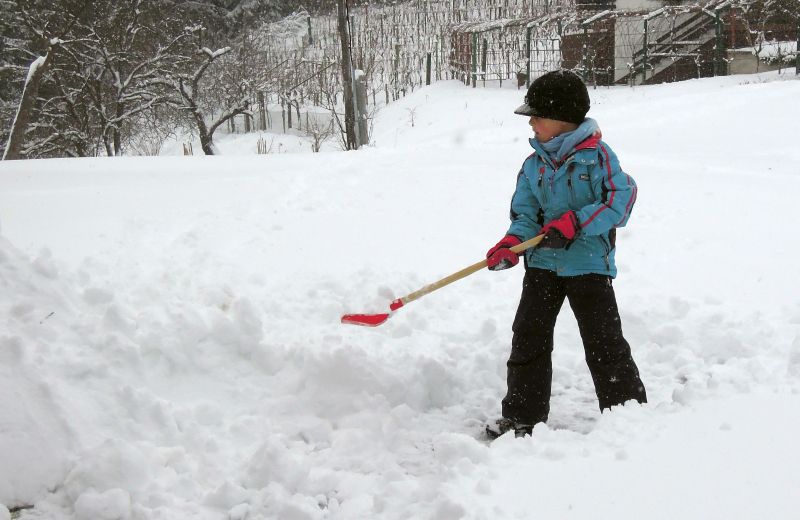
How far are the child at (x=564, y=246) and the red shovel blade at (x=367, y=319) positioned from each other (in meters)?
0.64

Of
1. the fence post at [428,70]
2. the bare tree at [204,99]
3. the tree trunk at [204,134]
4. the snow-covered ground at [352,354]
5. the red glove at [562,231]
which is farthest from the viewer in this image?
the fence post at [428,70]

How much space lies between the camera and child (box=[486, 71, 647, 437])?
2514mm

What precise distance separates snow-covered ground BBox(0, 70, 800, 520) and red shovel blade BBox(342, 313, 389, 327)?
0.13 meters

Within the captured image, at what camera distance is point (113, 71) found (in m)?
14.4

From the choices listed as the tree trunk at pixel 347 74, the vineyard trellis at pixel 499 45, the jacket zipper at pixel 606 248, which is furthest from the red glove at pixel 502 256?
the vineyard trellis at pixel 499 45

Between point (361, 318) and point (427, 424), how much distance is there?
1.90 feet

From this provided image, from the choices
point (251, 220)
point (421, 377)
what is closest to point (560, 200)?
point (421, 377)

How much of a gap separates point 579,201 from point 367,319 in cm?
113

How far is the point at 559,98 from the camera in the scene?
2.54 metres

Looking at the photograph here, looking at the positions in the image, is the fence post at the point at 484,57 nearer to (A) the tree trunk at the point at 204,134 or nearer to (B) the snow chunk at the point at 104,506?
(A) the tree trunk at the point at 204,134

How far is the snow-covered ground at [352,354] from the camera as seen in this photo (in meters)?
2.06

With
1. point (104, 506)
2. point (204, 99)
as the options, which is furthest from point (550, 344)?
point (204, 99)

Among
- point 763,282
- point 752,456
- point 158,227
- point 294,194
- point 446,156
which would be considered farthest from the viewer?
point 446,156

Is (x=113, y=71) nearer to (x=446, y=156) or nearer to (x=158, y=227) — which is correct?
(x=446, y=156)
